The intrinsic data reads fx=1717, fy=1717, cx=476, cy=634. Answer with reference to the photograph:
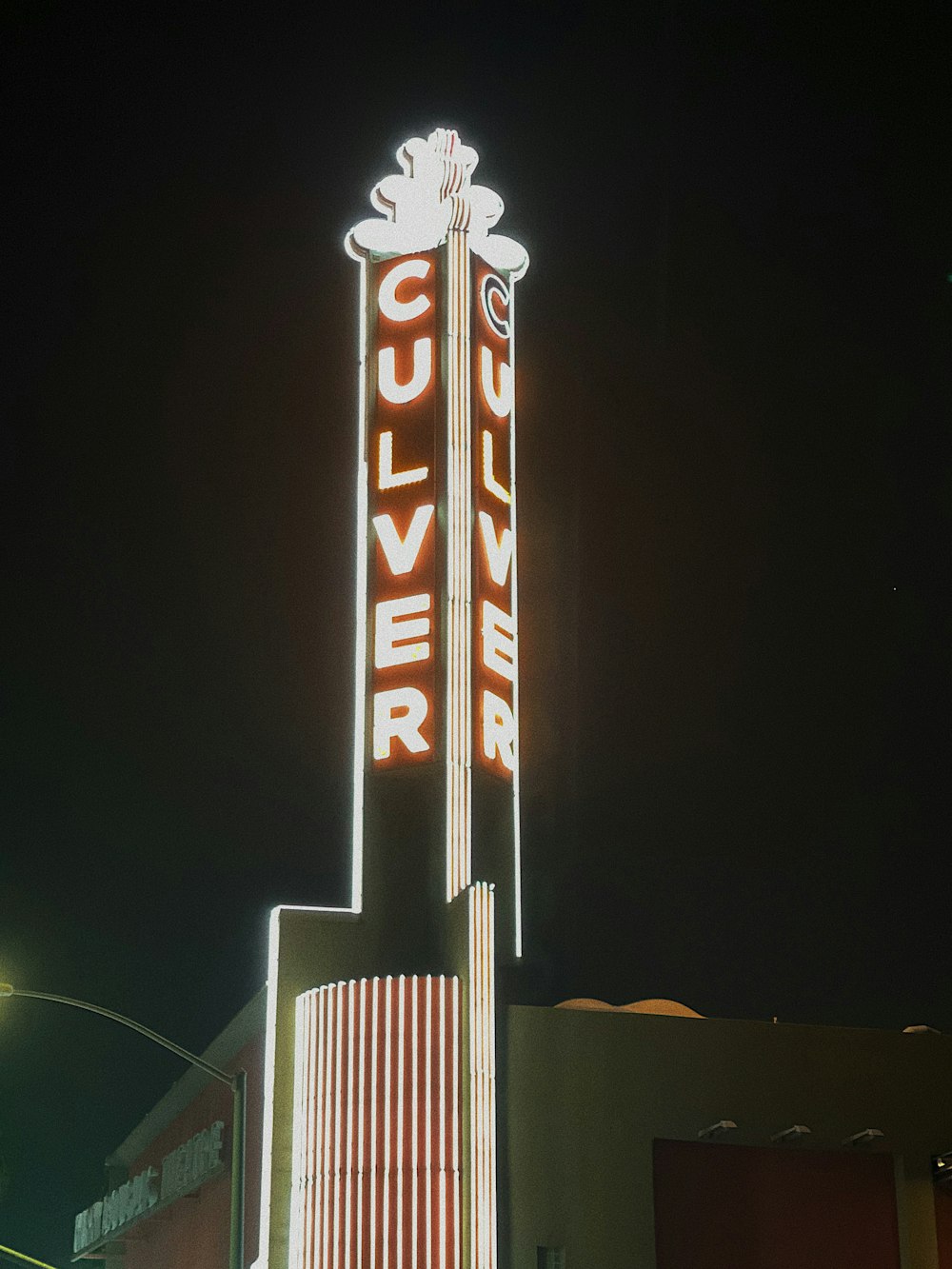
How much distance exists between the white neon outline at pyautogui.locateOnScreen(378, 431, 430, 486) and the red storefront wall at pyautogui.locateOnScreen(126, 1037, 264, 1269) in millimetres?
7688

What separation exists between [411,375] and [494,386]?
125 cm

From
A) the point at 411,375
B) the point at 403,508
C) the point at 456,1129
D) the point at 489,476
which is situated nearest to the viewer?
the point at 456,1129

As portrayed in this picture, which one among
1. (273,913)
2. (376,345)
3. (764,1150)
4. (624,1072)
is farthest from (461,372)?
(764,1150)

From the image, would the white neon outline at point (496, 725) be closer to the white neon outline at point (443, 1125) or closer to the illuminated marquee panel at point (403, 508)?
the illuminated marquee panel at point (403, 508)

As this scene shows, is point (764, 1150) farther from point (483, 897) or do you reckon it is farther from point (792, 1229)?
point (483, 897)

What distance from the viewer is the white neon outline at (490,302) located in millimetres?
24516

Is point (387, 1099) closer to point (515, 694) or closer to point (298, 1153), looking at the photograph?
point (298, 1153)

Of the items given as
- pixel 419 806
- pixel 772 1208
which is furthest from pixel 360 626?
pixel 772 1208

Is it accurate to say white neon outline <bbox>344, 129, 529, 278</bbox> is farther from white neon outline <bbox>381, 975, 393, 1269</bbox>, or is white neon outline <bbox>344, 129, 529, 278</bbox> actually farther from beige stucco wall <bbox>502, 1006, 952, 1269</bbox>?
beige stucco wall <bbox>502, 1006, 952, 1269</bbox>

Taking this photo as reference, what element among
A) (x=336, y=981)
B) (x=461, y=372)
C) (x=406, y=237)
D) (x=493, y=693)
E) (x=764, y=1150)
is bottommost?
(x=764, y=1150)

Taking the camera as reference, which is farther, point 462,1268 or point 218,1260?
point 218,1260

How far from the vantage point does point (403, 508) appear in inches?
916

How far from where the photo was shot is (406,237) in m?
24.9

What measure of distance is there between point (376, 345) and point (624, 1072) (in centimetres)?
1059
